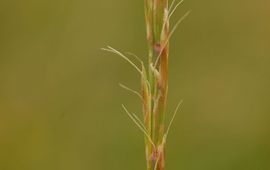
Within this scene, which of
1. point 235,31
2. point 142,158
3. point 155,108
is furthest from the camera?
point 235,31

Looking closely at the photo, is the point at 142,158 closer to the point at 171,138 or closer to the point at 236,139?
the point at 171,138

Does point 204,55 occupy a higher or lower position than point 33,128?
higher

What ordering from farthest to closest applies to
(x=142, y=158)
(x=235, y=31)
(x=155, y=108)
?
(x=235, y=31), (x=142, y=158), (x=155, y=108)

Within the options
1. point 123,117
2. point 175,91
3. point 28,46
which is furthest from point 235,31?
point 28,46

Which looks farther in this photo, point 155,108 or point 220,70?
point 220,70

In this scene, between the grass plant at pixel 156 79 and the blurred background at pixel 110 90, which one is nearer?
the grass plant at pixel 156 79

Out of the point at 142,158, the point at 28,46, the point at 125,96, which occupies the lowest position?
the point at 142,158

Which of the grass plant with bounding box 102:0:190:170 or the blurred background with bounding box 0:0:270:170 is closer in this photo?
the grass plant with bounding box 102:0:190:170

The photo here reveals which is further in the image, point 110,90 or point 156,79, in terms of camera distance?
point 110,90
